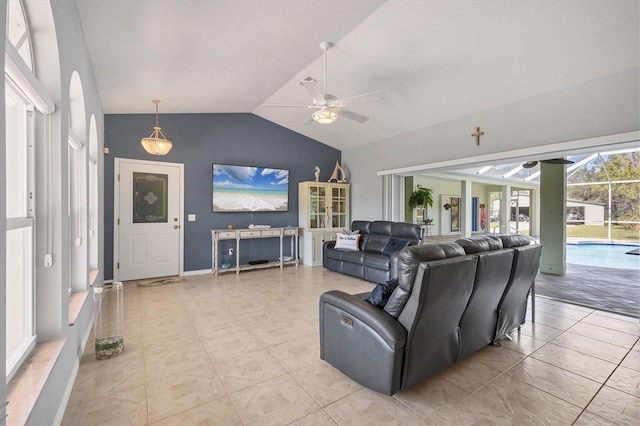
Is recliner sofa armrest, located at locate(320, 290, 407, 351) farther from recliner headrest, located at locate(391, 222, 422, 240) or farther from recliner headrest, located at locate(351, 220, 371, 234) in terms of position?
recliner headrest, located at locate(351, 220, 371, 234)

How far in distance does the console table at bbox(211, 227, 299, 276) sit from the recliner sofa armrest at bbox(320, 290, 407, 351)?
3.66 m

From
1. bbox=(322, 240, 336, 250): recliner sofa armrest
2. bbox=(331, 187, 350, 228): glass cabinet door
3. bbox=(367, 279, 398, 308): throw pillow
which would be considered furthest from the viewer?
bbox=(331, 187, 350, 228): glass cabinet door

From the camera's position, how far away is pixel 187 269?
544 cm

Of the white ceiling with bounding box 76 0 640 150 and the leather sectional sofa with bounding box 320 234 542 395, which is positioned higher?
the white ceiling with bounding box 76 0 640 150

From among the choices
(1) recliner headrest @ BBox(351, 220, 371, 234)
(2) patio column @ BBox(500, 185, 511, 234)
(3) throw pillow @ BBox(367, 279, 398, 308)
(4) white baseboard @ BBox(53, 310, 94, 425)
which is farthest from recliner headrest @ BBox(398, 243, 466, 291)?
(2) patio column @ BBox(500, 185, 511, 234)

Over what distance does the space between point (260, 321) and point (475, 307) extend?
7.13 ft

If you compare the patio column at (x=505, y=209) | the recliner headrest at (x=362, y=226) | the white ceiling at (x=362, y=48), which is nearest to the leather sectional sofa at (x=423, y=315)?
the white ceiling at (x=362, y=48)

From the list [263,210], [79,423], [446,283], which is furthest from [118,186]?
[446,283]

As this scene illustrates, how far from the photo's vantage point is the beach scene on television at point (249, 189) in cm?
570

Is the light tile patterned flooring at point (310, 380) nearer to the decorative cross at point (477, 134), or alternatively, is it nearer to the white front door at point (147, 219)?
the white front door at point (147, 219)

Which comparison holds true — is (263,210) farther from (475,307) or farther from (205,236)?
(475,307)

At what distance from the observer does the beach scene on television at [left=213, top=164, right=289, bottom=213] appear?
5699 mm

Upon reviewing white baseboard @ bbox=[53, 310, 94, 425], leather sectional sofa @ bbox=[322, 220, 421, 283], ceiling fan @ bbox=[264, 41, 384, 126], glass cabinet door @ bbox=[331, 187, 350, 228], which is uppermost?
ceiling fan @ bbox=[264, 41, 384, 126]

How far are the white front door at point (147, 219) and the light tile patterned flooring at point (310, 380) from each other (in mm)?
1789
